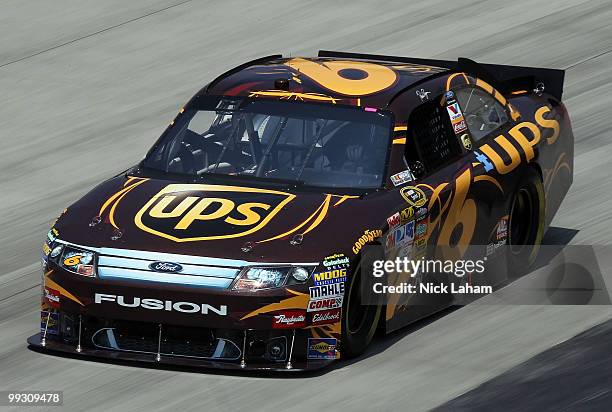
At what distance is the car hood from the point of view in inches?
376

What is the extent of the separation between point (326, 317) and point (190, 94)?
797cm

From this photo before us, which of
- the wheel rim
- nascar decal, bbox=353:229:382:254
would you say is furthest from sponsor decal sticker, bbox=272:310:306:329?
the wheel rim

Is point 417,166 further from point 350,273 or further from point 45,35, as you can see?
point 45,35

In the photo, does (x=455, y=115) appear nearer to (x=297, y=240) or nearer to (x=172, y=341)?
(x=297, y=240)

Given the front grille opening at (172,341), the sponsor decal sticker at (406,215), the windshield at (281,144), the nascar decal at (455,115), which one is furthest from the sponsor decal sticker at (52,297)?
the nascar decal at (455,115)

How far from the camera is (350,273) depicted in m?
9.61

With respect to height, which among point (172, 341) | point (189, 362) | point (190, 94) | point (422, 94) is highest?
point (422, 94)

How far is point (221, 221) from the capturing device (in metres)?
9.79

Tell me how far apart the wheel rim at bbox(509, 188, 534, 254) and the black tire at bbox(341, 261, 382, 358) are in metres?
2.04

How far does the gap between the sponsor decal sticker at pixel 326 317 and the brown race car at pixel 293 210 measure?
1cm

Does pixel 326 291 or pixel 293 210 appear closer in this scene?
pixel 326 291

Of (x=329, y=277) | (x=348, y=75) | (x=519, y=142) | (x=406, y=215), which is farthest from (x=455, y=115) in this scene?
(x=329, y=277)

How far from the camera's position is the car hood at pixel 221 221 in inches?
376

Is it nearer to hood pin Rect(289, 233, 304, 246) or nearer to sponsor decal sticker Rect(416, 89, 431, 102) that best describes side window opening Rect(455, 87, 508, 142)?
sponsor decal sticker Rect(416, 89, 431, 102)
